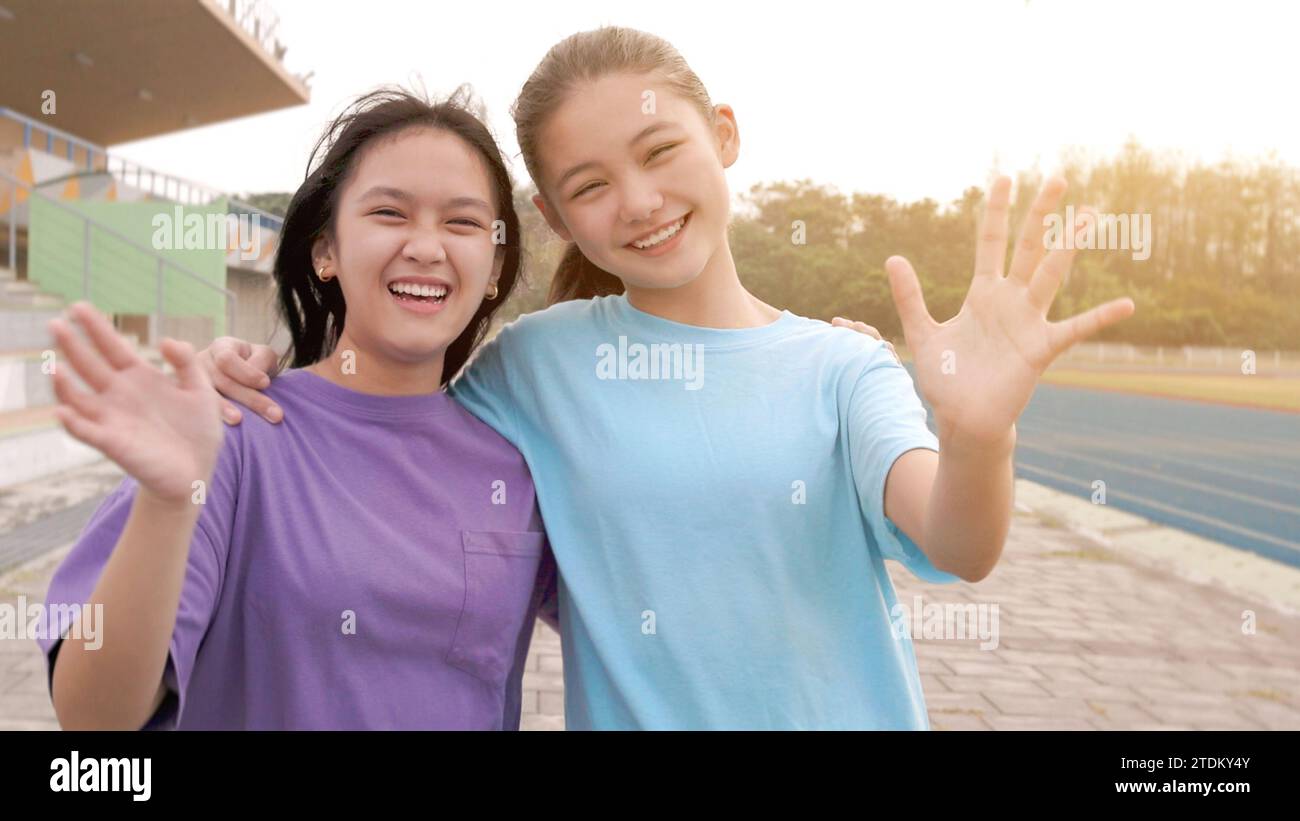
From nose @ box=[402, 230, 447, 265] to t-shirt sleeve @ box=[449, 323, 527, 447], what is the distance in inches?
10.0

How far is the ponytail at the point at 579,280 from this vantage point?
6.66ft

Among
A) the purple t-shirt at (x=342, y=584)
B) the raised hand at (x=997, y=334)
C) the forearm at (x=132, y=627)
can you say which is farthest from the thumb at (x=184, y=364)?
the raised hand at (x=997, y=334)

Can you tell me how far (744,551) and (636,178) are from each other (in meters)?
0.61

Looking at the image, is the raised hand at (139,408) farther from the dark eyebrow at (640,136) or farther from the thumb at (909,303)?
the thumb at (909,303)

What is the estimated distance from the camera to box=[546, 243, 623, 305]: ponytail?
2.03 meters

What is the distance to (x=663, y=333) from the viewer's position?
1.70 meters

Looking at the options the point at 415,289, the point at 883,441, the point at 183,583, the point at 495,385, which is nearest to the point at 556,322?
the point at 495,385

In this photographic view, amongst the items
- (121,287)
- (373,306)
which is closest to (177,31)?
(121,287)

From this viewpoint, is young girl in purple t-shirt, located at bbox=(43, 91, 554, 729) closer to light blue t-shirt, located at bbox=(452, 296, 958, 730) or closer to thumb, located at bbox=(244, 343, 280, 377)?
thumb, located at bbox=(244, 343, 280, 377)

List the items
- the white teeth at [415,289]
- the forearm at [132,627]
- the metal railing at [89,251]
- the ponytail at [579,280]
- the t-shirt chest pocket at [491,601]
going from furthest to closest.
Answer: the metal railing at [89,251] → the ponytail at [579,280] → the white teeth at [415,289] → the t-shirt chest pocket at [491,601] → the forearm at [132,627]

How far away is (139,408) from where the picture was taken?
43.2 inches

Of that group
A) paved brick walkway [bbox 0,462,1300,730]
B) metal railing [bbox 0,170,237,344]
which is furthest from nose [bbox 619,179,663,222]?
metal railing [bbox 0,170,237,344]

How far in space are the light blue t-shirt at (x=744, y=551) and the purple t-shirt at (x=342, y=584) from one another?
0.46ft
